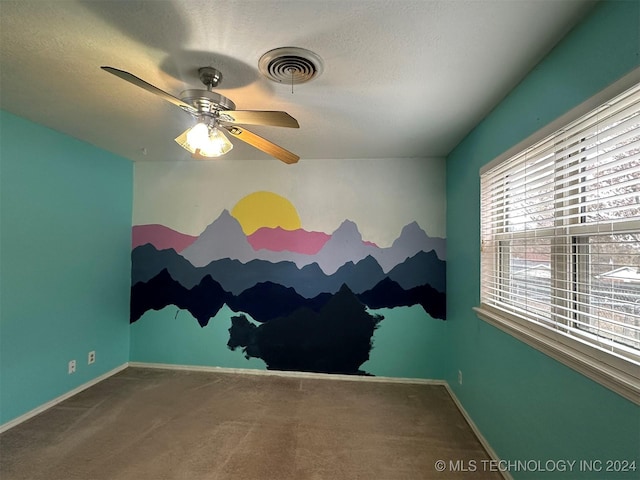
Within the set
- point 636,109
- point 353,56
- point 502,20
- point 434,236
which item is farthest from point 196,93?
→ point 434,236

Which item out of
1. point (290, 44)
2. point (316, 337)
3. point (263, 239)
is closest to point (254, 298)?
point (263, 239)

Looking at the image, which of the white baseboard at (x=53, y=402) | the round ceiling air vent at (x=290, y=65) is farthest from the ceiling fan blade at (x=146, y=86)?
the white baseboard at (x=53, y=402)

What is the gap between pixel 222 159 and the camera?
3.27 metres

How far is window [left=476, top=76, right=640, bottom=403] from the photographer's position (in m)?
1.03

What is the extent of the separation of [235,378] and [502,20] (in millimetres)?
3432

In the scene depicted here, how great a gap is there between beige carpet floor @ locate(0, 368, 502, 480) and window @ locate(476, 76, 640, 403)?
3.64ft

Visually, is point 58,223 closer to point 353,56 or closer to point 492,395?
point 353,56

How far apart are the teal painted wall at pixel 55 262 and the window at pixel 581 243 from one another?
3.43 meters

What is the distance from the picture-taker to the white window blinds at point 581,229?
1.04 m

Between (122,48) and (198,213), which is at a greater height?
(122,48)

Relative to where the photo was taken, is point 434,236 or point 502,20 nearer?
point 502,20

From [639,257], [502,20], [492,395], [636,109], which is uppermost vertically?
[502,20]

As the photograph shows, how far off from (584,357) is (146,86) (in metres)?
2.11

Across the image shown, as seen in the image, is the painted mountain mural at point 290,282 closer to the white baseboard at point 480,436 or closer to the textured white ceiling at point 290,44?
the white baseboard at point 480,436
